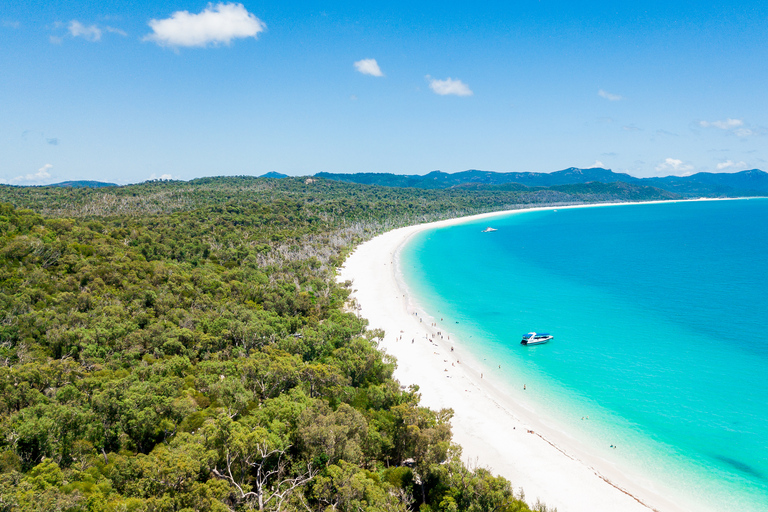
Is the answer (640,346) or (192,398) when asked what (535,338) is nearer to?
(640,346)

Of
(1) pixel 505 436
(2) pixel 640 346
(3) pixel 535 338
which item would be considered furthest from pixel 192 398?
(2) pixel 640 346

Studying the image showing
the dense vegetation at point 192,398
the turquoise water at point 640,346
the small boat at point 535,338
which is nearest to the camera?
the dense vegetation at point 192,398

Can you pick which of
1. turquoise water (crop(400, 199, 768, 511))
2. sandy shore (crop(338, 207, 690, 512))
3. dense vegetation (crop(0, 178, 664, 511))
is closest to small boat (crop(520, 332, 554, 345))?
turquoise water (crop(400, 199, 768, 511))

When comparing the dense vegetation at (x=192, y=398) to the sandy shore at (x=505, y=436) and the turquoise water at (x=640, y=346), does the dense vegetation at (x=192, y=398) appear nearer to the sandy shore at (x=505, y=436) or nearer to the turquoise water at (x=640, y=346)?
the sandy shore at (x=505, y=436)

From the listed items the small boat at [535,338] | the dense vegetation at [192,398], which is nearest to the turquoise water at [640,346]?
the small boat at [535,338]

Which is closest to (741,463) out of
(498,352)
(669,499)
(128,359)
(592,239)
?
(669,499)

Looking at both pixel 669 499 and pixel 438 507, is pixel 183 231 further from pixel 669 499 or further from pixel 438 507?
pixel 669 499

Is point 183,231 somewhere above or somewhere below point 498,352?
above
